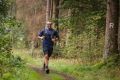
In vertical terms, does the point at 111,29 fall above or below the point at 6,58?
above

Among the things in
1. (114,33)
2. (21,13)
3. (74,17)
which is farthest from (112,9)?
(21,13)

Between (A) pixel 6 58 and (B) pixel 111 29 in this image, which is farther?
(B) pixel 111 29

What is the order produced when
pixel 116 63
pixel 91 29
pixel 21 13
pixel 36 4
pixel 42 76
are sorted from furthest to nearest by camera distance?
pixel 21 13, pixel 36 4, pixel 91 29, pixel 116 63, pixel 42 76

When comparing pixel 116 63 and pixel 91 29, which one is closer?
pixel 116 63

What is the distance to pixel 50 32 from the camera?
1109 cm

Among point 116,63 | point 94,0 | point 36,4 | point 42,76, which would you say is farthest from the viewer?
point 36,4

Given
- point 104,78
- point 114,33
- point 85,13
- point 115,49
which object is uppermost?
point 85,13

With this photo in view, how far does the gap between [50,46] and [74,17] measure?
519 cm

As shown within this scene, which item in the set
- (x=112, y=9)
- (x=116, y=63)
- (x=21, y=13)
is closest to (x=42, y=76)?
(x=116, y=63)

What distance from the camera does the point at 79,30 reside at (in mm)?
18391

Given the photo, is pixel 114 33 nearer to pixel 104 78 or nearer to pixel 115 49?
pixel 115 49

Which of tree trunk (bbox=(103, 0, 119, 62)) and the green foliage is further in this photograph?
tree trunk (bbox=(103, 0, 119, 62))

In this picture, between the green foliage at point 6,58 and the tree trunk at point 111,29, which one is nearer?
the green foliage at point 6,58

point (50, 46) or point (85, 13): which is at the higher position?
point (85, 13)
